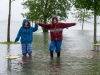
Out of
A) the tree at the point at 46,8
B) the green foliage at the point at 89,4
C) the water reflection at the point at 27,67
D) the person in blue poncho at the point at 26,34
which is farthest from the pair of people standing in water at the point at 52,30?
the tree at the point at 46,8

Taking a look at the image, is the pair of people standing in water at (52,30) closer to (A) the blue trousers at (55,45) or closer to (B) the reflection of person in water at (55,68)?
(A) the blue trousers at (55,45)

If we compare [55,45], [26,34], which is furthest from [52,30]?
[26,34]

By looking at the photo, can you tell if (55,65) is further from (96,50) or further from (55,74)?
(96,50)

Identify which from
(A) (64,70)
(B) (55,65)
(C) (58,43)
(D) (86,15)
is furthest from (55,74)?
(D) (86,15)

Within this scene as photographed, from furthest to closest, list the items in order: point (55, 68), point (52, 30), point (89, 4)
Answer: point (89, 4) < point (52, 30) < point (55, 68)

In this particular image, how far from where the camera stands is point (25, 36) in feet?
46.1

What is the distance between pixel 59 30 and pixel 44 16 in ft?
128

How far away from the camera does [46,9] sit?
172ft

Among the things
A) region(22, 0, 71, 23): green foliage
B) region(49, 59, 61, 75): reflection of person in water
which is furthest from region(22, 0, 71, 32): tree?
region(49, 59, 61, 75): reflection of person in water

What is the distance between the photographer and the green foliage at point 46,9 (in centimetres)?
5238

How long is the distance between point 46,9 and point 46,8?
1.69 ft

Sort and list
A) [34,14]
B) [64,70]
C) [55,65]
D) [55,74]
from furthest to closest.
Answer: [34,14] → [55,65] → [64,70] → [55,74]

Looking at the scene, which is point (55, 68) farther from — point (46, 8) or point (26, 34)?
point (46, 8)

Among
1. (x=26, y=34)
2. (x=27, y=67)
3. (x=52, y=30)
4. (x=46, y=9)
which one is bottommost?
(x=27, y=67)
